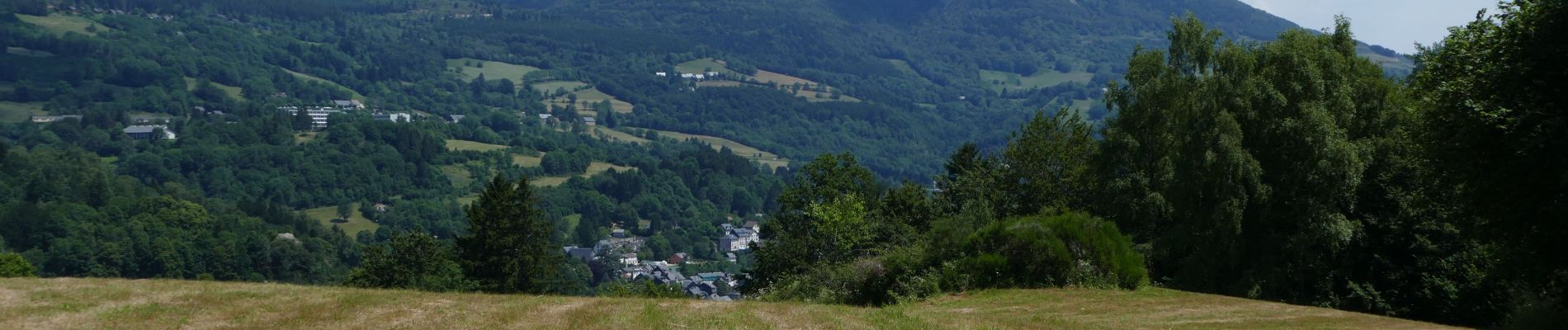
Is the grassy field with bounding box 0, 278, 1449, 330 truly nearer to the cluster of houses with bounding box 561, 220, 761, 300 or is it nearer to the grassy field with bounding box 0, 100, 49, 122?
the cluster of houses with bounding box 561, 220, 761, 300

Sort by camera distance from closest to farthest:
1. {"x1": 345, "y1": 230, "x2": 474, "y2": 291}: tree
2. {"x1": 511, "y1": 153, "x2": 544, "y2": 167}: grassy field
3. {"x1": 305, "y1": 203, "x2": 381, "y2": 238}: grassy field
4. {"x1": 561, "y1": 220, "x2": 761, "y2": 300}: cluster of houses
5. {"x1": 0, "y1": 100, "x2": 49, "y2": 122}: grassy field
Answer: {"x1": 345, "y1": 230, "x2": 474, "y2": 291}: tree → {"x1": 561, "y1": 220, "x2": 761, "y2": 300}: cluster of houses → {"x1": 305, "y1": 203, "x2": 381, "y2": 238}: grassy field → {"x1": 0, "y1": 100, "x2": 49, "y2": 122}: grassy field → {"x1": 511, "y1": 153, "x2": 544, "y2": 167}: grassy field

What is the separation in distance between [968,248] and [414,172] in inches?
6333

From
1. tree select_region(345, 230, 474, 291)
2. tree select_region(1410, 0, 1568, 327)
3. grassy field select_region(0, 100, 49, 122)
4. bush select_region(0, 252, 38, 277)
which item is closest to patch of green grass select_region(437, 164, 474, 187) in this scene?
grassy field select_region(0, 100, 49, 122)

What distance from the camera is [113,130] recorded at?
184375mm

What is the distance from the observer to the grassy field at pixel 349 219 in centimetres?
14125

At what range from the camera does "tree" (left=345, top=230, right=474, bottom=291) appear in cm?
5400

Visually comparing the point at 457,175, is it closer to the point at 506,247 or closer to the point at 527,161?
the point at 527,161

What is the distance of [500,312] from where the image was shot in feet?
63.1

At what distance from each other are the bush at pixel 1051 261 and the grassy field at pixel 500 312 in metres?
3.12

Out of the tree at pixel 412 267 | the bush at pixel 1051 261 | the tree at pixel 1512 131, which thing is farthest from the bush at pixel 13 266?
the tree at pixel 1512 131

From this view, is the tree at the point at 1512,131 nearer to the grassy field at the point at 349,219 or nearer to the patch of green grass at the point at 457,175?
the grassy field at the point at 349,219

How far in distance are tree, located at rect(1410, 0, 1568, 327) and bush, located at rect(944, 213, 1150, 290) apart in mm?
8173

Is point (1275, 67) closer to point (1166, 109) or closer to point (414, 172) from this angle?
point (1166, 109)

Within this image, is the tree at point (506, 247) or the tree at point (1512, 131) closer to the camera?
the tree at point (1512, 131)
